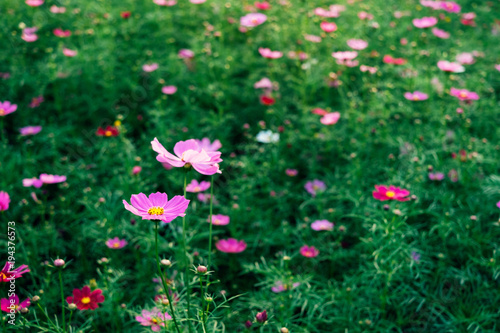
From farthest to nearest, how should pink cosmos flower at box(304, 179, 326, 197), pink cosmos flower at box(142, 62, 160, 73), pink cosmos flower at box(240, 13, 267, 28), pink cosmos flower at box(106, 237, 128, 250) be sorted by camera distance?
1. pink cosmos flower at box(240, 13, 267, 28)
2. pink cosmos flower at box(142, 62, 160, 73)
3. pink cosmos flower at box(304, 179, 326, 197)
4. pink cosmos flower at box(106, 237, 128, 250)

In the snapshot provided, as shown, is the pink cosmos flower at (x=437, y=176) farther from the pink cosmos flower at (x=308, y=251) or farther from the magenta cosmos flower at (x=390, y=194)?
the pink cosmos flower at (x=308, y=251)

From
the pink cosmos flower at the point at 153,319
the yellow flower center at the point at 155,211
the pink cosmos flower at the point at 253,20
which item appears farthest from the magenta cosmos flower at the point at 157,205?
the pink cosmos flower at the point at 253,20

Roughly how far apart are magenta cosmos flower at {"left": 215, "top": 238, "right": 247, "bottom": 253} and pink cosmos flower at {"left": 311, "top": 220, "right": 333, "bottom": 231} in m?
0.31

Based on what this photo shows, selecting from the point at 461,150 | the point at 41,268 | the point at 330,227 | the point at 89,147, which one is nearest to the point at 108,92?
the point at 89,147

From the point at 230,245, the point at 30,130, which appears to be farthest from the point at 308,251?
the point at 30,130

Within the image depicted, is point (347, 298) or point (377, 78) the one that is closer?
point (347, 298)

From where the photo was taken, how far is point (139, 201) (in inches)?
43.1

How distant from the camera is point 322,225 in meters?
1.87

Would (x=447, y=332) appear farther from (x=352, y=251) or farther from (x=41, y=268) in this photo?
(x=41, y=268)

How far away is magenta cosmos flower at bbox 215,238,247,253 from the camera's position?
1.75 m

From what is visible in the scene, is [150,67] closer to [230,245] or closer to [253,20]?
[253,20]

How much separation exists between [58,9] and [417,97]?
242cm

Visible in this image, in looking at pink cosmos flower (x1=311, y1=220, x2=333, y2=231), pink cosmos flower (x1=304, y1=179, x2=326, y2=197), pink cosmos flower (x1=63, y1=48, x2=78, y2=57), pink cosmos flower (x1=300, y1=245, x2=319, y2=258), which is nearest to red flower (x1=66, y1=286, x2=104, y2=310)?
pink cosmos flower (x1=300, y1=245, x2=319, y2=258)

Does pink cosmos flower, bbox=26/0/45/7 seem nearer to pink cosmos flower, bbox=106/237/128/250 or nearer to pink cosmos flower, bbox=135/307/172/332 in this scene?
pink cosmos flower, bbox=106/237/128/250
